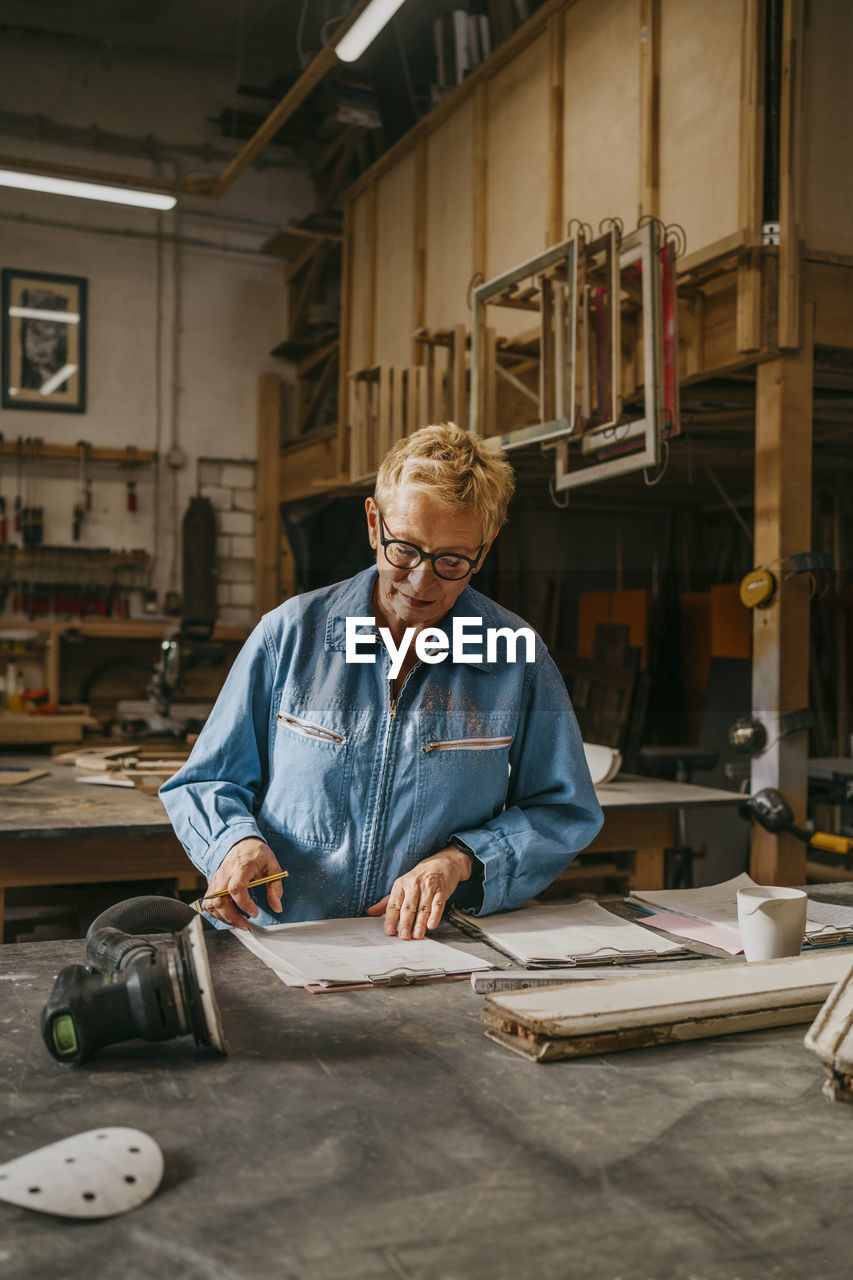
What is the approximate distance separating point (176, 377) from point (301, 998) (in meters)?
7.08

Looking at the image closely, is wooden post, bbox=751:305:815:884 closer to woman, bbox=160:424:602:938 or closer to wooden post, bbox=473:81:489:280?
woman, bbox=160:424:602:938

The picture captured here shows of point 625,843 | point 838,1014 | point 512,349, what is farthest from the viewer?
point 512,349

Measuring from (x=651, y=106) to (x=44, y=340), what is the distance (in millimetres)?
4888

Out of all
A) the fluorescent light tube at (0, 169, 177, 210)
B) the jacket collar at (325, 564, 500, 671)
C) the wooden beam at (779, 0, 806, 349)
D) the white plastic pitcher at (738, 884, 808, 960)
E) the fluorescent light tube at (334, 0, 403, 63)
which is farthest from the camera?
the fluorescent light tube at (0, 169, 177, 210)

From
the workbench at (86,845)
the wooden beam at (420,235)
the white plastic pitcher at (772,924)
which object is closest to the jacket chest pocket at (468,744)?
the white plastic pitcher at (772,924)

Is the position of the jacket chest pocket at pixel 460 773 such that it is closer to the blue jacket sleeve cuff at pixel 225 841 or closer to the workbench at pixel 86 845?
the blue jacket sleeve cuff at pixel 225 841

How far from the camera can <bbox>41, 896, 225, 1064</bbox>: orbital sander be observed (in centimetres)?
109

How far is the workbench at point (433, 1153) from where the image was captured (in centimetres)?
78

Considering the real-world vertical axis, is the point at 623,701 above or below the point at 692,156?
below

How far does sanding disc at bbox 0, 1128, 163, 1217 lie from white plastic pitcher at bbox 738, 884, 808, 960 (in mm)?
893

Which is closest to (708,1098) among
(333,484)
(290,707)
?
(290,707)

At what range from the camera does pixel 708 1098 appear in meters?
1.06

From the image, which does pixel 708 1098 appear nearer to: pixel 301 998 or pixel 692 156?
pixel 301 998

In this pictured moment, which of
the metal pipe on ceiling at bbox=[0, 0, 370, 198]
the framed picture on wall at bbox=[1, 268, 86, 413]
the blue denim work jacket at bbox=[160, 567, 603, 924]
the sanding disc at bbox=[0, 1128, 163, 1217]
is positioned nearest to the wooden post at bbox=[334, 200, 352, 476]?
the metal pipe on ceiling at bbox=[0, 0, 370, 198]
